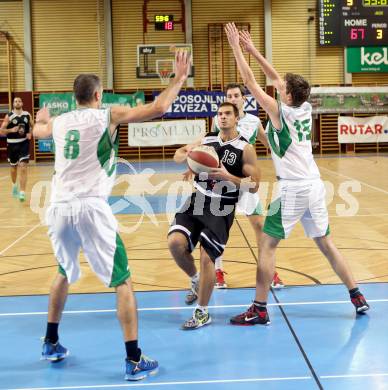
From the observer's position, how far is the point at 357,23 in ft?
73.8

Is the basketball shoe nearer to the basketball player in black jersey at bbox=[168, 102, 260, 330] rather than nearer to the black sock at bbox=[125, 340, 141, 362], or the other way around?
the basketball player in black jersey at bbox=[168, 102, 260, 330]

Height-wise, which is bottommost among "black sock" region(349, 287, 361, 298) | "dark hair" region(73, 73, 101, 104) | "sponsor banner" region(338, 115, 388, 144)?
"black sock" region(349, 287, 361, 298)

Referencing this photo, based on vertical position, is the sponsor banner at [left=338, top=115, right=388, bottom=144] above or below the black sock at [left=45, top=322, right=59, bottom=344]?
above

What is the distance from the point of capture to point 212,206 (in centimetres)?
531

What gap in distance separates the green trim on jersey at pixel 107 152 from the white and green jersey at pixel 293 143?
1.48 meters

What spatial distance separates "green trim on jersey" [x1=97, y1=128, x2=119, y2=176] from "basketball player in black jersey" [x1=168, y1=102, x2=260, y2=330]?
43.7 inches

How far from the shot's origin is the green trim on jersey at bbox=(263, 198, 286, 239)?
5.04m

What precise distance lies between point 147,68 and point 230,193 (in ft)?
62.4

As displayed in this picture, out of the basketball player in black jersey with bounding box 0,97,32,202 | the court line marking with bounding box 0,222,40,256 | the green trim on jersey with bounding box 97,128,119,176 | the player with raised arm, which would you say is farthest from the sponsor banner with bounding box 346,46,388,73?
the green trim on jersey with bounding box 97,128,119,176

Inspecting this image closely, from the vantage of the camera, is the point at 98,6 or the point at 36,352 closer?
the point at 36,352

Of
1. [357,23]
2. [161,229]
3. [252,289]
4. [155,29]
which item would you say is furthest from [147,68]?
[252,289]

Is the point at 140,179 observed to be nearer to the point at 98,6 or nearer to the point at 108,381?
the point at 98,6

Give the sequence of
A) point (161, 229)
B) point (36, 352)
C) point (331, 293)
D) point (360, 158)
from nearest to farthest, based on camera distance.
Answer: point (36, 352) → point (331, 293) → point (161, 229) → point (360, 158)

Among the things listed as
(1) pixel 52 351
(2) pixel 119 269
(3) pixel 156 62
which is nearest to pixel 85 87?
(2) pixel 119 269
